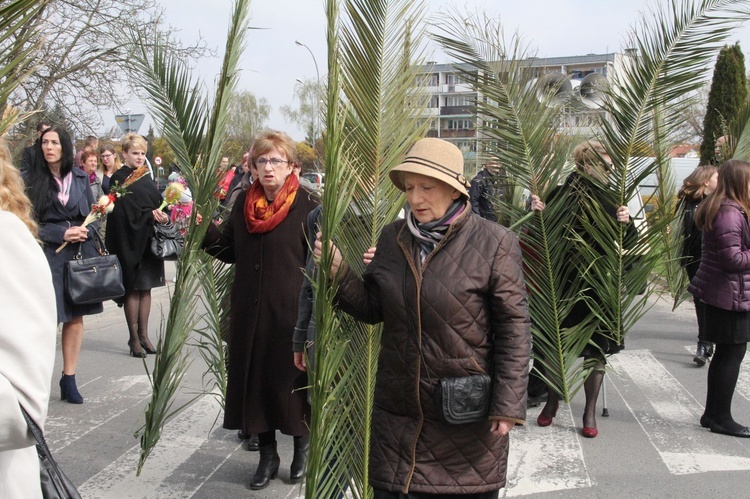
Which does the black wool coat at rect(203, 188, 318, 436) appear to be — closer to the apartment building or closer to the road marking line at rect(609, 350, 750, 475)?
the apartment building

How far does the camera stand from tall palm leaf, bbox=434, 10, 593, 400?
534 cm

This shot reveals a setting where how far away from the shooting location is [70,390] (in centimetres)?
662

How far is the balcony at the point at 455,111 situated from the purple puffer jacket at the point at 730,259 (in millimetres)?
2115

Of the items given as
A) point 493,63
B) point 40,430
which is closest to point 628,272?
point 493,63

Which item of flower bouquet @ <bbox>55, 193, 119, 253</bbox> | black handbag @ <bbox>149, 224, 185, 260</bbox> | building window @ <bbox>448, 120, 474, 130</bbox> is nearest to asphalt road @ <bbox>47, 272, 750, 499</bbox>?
black handbag @ <bbox>149, 224, 185, 260</bbox>

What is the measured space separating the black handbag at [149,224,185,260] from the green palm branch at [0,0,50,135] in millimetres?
6488

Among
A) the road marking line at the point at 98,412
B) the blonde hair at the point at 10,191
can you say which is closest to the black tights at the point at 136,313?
the road marking line at the point at 98,412

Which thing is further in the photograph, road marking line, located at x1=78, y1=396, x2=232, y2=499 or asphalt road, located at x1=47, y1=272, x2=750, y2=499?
asphalt road, located at x1=47, y1=272, x2=750, y2=499

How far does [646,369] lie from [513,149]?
387 cm

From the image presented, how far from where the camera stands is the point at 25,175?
6625mm

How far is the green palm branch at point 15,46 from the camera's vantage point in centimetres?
135

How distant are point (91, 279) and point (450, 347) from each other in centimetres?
446

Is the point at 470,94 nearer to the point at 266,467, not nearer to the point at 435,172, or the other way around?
the point at 435,172

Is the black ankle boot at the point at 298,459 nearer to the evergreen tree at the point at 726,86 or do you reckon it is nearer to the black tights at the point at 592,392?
the black tights at the point at 592,392
